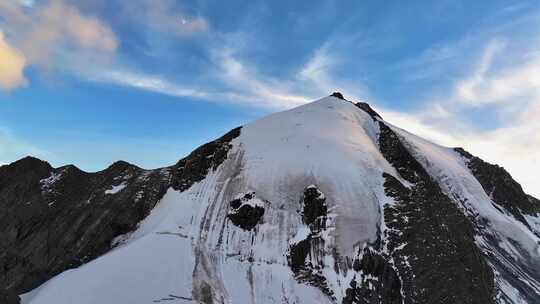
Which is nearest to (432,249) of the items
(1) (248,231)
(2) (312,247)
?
(2) (312,247)

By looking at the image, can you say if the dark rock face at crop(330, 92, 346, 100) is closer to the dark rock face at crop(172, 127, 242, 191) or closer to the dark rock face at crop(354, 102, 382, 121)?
the dark rock face at crop(354, 102, 382, 121)

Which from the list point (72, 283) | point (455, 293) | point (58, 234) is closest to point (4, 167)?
point (58, 234)

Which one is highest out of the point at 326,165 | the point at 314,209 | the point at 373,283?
the point at 326,165

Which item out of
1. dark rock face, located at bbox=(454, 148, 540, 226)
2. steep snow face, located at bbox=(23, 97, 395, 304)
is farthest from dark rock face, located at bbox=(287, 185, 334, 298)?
dark rock face, located at bbox=(454, 148, 540, 226)

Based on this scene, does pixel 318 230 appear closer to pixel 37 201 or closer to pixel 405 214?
pixel 405 214

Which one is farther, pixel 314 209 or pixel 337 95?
pixel 337 95

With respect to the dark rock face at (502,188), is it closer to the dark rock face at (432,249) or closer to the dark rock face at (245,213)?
the dark rock face at (432,249)

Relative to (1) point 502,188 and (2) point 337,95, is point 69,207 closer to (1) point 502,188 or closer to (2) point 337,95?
(2) point 337,95
